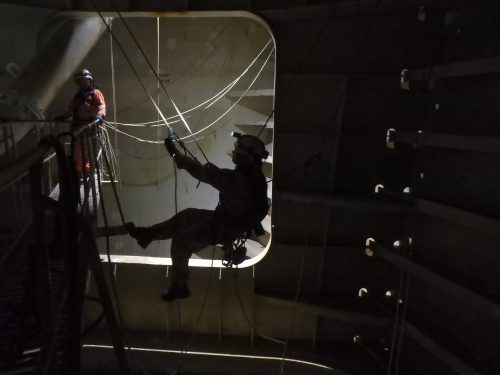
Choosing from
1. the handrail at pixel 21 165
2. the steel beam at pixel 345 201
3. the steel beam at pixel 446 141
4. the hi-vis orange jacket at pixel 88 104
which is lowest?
the steel beam at pixel 345 201

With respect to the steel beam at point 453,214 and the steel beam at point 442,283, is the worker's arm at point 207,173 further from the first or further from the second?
the steel beam at point 442,283

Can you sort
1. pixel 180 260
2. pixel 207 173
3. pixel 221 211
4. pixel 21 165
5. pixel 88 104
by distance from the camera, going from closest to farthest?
1. pixel 21 165
2. pixel 207 173
3. pixel 221 211
4. pixel 180 260
5. pixel 88 104

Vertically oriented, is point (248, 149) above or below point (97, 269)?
above

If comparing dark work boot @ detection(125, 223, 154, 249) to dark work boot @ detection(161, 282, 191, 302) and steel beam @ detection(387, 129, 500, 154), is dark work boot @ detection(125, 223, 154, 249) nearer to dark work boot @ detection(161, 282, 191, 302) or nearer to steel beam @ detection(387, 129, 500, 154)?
dark work boot @ detection(161, 282, 191, 302)

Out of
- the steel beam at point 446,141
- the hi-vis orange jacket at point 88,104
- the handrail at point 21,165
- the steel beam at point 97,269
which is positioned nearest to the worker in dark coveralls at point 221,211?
the steel beam at point 97,269

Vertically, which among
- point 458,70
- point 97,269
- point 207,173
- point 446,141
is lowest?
point 97,269

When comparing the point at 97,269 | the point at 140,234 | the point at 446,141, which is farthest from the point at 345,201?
the point at 97,269

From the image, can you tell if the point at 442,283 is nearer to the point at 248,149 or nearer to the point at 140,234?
the point at 248,149

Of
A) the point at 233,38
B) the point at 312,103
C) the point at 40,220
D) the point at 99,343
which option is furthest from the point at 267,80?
the point at 40,220

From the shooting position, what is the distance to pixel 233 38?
7.41m

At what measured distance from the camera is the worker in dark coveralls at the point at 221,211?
353 centimetres

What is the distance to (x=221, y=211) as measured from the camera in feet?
12.4

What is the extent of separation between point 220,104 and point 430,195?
4.95m

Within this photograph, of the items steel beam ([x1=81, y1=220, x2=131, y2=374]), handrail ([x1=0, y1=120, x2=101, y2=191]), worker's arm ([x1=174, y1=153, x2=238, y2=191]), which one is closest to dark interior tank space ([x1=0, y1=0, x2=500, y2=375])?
steel beam ([x1=81, y1=220, x2=131, y2=374])
